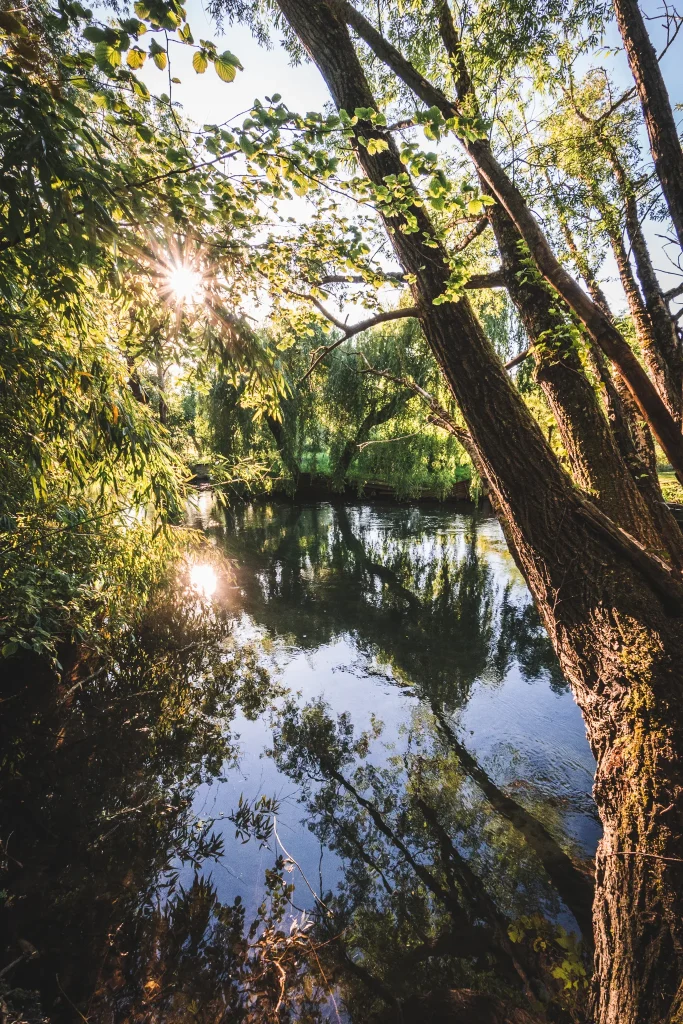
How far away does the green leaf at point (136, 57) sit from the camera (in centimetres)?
132

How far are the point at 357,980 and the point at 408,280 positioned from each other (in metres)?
3.57

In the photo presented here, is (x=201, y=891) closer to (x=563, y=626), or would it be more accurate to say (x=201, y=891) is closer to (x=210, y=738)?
(x=210, y=738)

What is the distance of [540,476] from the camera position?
2199 millimetres

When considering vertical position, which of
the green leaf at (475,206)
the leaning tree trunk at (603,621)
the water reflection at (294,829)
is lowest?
the water reflection at (294,829)

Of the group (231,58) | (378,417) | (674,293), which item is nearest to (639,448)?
(674,293)

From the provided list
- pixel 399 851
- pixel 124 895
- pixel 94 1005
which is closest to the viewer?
pixel 94 1005

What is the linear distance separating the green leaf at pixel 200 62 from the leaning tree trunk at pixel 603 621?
45.3 inches

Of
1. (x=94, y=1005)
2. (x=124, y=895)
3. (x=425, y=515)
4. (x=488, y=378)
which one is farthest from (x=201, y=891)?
(x=425, y=515)

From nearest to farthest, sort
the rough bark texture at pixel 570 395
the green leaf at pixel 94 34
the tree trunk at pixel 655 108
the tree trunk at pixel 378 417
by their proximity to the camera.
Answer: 1. the green leaf at pixel 94 34
2. the tree trunk at pixel 655 108
3. the rough bark texture at pixel 570 395
4. the tree trunk at pixel 378 417

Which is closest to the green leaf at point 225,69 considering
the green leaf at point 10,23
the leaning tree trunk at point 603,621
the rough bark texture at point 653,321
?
the green leaf at point 10,23

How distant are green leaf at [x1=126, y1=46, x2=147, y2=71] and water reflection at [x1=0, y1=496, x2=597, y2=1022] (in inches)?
139

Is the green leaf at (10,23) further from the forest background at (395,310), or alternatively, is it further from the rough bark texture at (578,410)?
the rough bark texture at (578,410)

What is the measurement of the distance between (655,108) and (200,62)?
2549 mm

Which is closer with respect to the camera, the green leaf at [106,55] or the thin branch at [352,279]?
the green leaf at [106,55]
